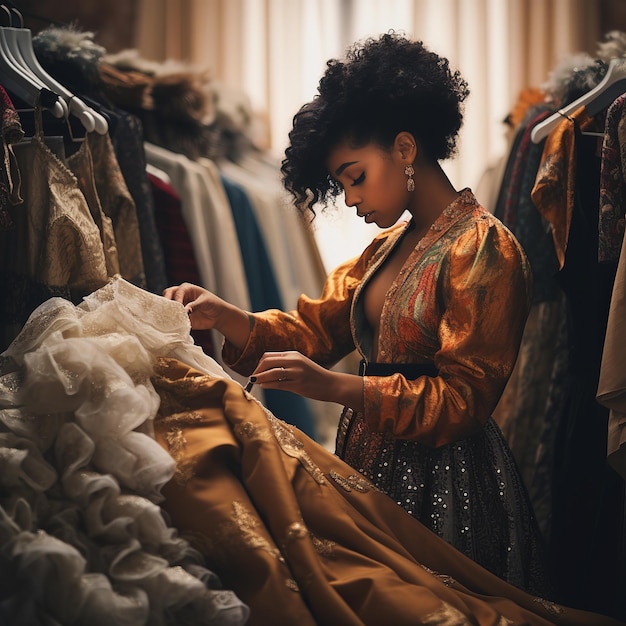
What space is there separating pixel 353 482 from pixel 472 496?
0.83ft

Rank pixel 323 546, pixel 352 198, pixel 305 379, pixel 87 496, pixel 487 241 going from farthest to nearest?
pixel 352 198
pixel 487 241
pixel 305 379
pixel 323 546
pixel 87 496

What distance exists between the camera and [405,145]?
157cm

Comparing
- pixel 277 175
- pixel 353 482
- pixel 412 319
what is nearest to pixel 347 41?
pixel 277 175

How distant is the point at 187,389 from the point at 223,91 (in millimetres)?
1951

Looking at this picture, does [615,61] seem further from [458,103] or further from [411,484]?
[411,484]

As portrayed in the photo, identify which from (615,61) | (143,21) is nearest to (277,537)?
(615,61)

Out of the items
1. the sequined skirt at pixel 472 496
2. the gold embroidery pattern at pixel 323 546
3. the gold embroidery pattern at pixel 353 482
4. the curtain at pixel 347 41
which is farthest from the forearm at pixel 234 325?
the curtain at pixel 347 41

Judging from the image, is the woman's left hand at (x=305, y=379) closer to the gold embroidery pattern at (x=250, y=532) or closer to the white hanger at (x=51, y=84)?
the gold embroidery pattern at (x=250, y=532)

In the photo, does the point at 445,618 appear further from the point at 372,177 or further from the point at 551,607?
the point at 372,177

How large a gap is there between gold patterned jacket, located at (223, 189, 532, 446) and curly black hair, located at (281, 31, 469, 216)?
153 mm

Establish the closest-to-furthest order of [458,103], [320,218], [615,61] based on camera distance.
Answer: [458,103] → [615,61] → [320,218]

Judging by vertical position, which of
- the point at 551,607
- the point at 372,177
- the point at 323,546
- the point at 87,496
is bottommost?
the point at 551,607

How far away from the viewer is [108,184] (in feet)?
6.32

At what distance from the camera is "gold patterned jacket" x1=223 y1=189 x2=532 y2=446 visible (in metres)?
1.40
